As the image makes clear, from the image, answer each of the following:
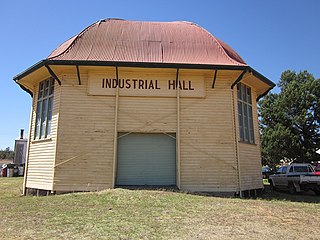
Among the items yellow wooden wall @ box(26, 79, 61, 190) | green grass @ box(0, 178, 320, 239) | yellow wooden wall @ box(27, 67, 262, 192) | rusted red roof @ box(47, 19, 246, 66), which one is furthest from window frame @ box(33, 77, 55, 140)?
green grass @ box(0, 178, 320, 239)

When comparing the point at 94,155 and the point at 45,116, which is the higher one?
the point at 45,116

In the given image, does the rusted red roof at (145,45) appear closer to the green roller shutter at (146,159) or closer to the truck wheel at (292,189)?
the green roller shutter at (146,159)

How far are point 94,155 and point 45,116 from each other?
3408 millimetres

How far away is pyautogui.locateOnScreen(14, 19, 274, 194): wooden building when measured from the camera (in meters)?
12.4

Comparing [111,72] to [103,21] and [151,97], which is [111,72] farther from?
[103,21]

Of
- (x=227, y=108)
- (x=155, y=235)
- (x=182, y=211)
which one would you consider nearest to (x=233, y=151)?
(x=227, y=108)

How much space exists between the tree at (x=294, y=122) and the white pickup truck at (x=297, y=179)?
1329cm

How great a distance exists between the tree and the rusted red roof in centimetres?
2086

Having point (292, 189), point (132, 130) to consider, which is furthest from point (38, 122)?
point (292, 189)

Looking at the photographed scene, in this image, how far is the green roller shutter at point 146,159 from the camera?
12.6 metres

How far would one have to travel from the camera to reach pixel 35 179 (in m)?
13.2

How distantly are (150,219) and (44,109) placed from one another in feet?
29.8

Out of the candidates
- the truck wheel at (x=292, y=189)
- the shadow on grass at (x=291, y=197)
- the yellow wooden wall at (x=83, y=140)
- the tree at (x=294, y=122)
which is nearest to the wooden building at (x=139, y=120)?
the yellow wooden wall at (x=83, y=140)

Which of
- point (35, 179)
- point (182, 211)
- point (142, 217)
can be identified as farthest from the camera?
point (35, 179)
